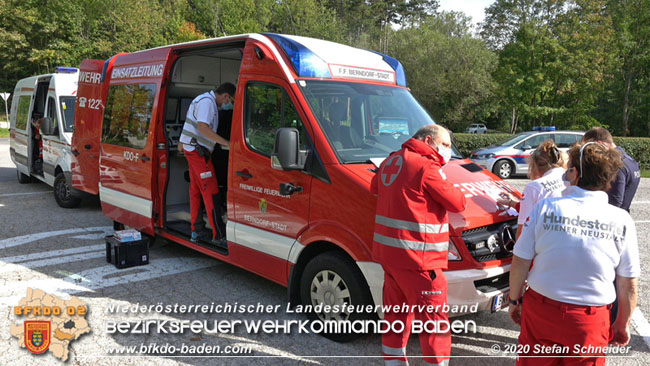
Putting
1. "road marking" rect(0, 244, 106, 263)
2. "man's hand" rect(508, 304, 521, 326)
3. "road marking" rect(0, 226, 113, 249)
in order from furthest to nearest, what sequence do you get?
"road marking" rect(0, 226, 113, 249) → "road marking" rect(0, 244, 106, 263) → "man's hand" rect(508, 304, 521, 326)

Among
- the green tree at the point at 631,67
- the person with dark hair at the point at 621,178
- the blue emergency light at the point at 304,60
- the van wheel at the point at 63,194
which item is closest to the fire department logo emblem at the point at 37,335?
the blue emergency light at the point at 304,60

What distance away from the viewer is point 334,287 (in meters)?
3.90

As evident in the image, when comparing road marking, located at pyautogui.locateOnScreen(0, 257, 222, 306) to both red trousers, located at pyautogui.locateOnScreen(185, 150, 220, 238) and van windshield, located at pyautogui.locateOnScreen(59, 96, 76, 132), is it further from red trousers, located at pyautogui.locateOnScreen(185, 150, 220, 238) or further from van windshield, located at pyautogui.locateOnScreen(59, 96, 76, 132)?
van windshield, located at pyautogui.locateOnScreen(59, 96, 76, 132)

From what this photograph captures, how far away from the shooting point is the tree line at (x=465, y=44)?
80.1 ft

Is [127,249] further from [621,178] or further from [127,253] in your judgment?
[621,178]

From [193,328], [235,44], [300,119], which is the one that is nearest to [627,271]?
[300,119]

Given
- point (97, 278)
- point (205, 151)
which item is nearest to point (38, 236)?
point (97, 278)

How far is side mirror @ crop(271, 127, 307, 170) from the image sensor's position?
3.76 meters

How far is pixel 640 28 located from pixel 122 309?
2886 centimetres

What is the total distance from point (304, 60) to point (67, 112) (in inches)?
271

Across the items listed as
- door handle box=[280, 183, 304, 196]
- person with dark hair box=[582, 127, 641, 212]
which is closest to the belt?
person with dark hair box=[582, 127, 641, 212]

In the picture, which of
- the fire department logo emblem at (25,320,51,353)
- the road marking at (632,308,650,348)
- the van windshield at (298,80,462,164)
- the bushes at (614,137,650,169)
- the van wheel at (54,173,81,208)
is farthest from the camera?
the bushes at (614,137,650,169)

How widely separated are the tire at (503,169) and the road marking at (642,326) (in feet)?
35.6

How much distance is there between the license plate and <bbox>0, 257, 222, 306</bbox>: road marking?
3561 mm
